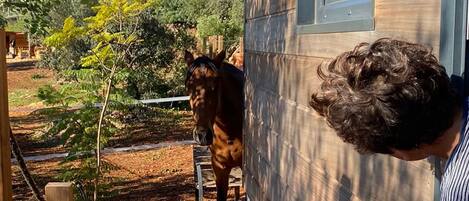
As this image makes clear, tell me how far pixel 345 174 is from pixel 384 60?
981 mm

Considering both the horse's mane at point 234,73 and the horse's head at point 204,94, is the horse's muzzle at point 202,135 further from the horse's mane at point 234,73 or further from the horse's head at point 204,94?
the horse's mane at point 234,73

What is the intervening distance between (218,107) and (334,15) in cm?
358

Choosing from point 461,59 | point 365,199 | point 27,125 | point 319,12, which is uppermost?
point 319,12

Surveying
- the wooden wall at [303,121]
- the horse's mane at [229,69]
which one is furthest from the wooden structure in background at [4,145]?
the horse's mane at [229,69]

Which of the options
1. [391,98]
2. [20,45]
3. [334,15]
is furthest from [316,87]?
[20,45]

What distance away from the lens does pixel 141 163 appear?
10.6 m

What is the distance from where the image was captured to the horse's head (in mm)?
5664

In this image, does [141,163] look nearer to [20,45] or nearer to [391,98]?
[391,98]

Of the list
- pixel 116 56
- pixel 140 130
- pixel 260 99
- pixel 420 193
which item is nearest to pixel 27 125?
pixel 140 130

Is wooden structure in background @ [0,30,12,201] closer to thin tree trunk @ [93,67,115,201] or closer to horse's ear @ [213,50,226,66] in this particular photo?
horse's ear @ [213,50,226,66]

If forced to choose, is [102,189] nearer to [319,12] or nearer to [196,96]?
[196,96]

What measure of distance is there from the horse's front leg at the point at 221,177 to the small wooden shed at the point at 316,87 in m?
1.57

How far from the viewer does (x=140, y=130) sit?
46.4ft

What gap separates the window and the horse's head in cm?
299
